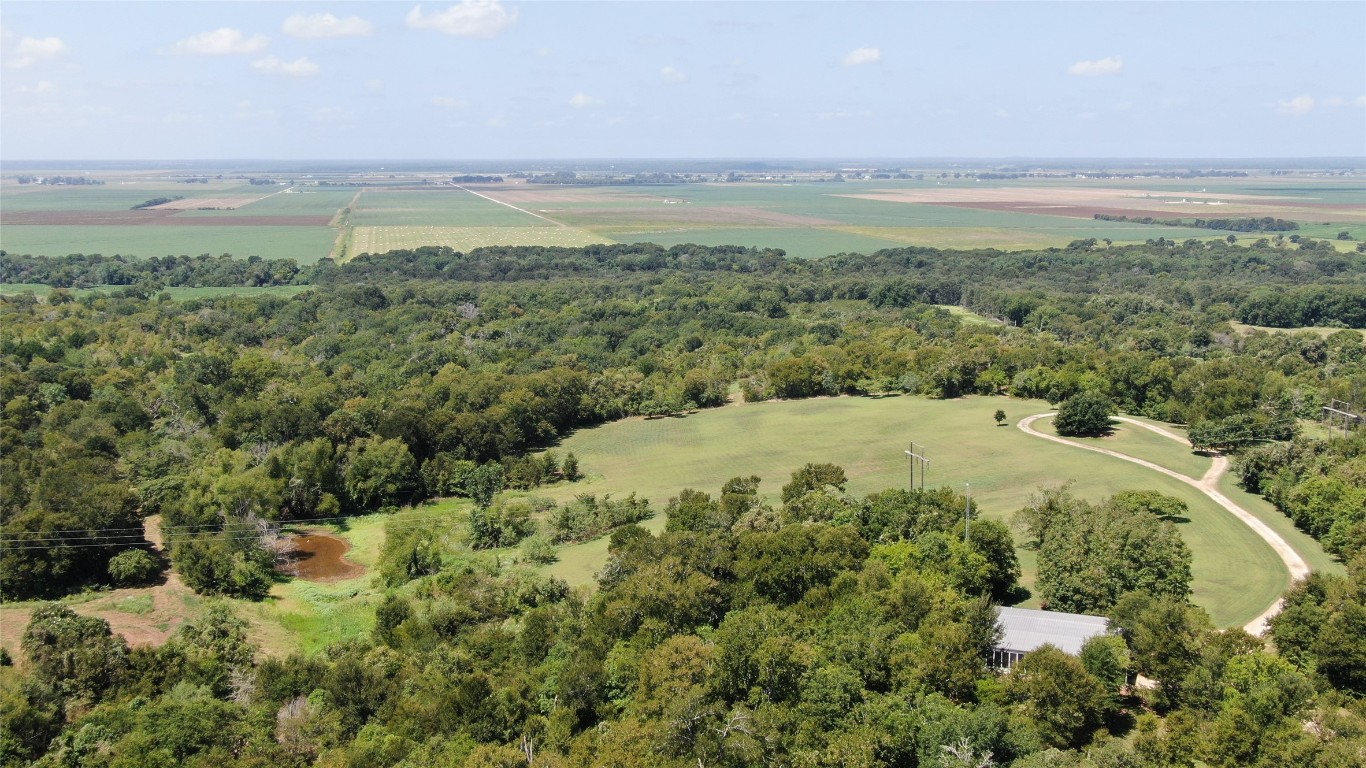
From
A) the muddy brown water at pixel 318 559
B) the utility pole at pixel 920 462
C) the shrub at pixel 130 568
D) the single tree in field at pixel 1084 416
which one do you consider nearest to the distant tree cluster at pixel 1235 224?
the single tree in field at pixel 1084 416

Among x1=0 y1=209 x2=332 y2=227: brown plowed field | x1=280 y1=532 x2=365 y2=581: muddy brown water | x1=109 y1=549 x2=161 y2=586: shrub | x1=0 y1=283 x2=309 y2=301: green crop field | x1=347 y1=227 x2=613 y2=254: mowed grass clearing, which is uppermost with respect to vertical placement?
x1=0 y1=209 x2=332 y2=227: brown plowed field

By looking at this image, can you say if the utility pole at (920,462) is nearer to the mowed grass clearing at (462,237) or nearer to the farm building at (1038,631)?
the farm building at (1038,631)

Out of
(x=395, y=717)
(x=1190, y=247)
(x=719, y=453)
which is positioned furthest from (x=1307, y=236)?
(x=395, y=717)

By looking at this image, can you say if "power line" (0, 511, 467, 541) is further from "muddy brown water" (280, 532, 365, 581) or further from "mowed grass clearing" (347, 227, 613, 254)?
"mowed grass clearing" (347, 227, 613, 254)

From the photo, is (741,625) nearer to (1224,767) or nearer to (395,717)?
(395,717)

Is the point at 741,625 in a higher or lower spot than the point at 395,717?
higher

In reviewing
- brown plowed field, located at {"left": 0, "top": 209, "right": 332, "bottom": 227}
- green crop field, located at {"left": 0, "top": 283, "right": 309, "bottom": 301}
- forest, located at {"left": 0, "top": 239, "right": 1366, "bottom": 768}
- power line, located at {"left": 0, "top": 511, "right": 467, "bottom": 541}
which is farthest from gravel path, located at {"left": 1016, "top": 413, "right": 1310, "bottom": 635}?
brown plowed field, located at {"left": 0, "top": 209, "right": 332, "bottom": 227}
